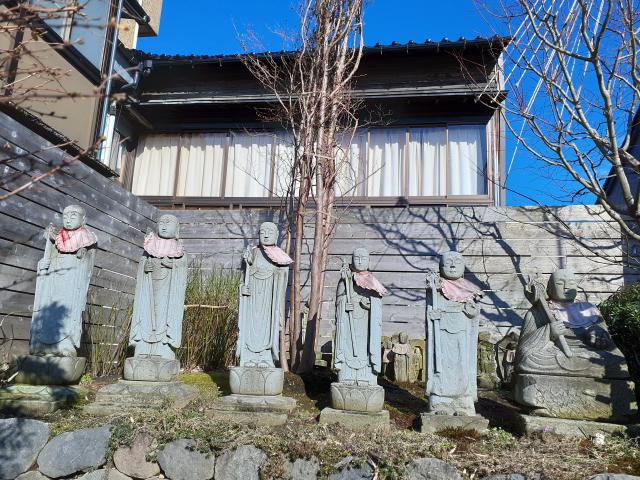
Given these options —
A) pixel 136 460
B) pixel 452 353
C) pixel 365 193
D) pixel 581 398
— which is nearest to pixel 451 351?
pixel 452 353

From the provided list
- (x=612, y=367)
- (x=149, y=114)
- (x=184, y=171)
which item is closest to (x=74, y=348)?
(x=612, y=367)

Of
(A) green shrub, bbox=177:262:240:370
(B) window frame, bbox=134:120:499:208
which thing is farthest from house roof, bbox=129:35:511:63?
(A) green shrub, bbox=177:262:240:370

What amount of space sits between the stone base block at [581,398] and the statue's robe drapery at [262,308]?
9.41ft

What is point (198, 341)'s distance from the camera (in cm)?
867

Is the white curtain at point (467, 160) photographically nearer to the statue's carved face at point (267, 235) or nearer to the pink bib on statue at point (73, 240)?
the statue's carved face at point (267, 235)

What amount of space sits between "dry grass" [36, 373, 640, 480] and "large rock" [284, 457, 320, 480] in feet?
0.15

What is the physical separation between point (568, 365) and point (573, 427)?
604 mm

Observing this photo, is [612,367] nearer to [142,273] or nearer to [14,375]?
[142,273]

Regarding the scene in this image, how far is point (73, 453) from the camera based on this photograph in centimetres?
481

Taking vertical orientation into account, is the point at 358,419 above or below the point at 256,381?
below

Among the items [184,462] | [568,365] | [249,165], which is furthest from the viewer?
[249,165]

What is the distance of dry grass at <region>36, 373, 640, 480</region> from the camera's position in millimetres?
4285

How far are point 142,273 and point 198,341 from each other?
2.81m

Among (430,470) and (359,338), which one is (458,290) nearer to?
(359,338)
